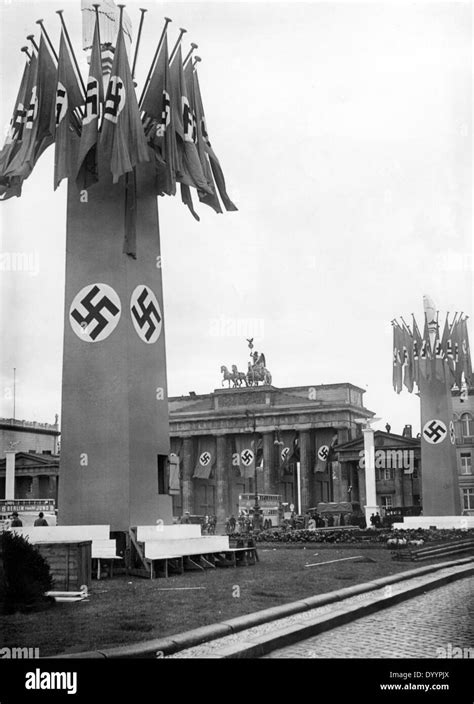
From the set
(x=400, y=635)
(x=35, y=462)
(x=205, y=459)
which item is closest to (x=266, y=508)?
(x=35, y=462)

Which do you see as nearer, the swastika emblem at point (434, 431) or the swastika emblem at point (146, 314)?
the swastika emblem at point (146, 314)

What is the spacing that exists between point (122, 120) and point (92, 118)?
2.54ft

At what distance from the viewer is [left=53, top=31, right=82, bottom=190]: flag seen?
19078mm

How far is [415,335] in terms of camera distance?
40.4 m

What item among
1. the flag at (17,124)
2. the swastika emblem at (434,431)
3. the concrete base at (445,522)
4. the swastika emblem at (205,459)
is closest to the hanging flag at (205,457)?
the swastika emblem at (205,459)

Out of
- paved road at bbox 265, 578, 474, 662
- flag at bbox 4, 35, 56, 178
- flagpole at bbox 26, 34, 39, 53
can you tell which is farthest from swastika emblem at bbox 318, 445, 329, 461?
paved road at bbox 265, 578, 474, 662

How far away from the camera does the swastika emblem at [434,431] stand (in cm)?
→ 4222

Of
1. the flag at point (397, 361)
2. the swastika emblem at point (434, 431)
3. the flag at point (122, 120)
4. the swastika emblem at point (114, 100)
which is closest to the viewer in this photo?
the flag at point (122, 120)

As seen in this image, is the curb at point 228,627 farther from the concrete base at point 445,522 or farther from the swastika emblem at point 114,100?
the concrete base at point 445,522

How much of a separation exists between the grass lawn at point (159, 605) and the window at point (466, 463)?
6527 centimetres

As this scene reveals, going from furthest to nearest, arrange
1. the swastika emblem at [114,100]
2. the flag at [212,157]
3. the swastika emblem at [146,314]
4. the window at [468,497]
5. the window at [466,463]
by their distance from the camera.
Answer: the window at [466,463] < the window at [468,497] < the flag at [212,157] < the swastika emblem at [146,314] < the swastika emblem at [114,100]

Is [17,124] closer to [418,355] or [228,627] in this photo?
[228,627]

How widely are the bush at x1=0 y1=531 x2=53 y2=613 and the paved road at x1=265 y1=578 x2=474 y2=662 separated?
13.6 ft
